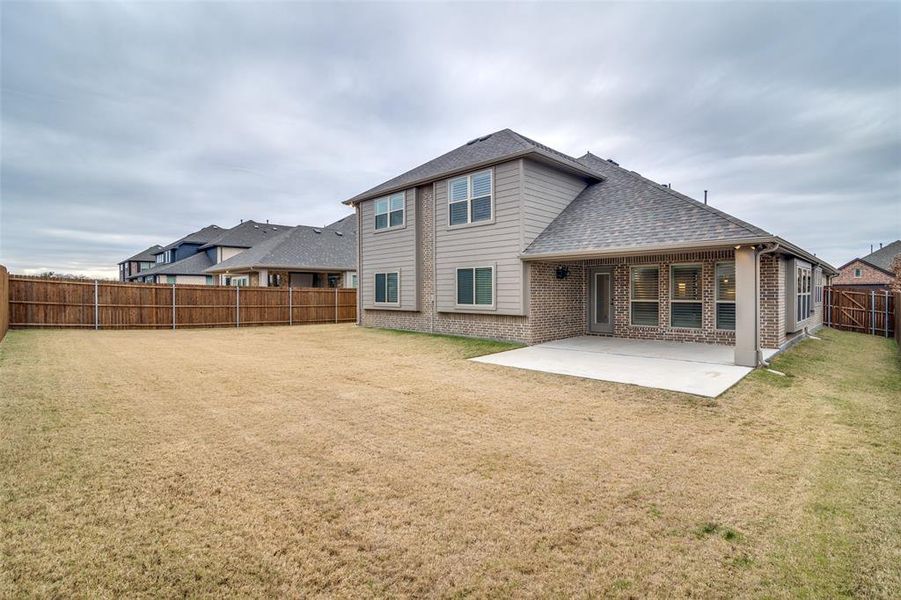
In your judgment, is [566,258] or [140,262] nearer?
[566,258]

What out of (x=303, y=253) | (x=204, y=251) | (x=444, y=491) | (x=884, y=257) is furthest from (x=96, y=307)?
(x=884, y=257)

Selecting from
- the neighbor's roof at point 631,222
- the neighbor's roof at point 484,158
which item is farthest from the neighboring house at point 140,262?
the neighbor's roof at point 631,222

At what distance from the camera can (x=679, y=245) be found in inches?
346

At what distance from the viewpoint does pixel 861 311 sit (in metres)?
17.0

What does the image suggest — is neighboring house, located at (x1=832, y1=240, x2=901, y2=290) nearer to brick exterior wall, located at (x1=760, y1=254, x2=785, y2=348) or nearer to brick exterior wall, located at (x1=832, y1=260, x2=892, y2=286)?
brick exterior wall, located at (x1=832, y1=260, x2=892, y2=286)

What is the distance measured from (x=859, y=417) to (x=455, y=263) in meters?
9.59

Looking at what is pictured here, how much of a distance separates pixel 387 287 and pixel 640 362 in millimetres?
9553

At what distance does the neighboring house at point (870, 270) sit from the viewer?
124ft

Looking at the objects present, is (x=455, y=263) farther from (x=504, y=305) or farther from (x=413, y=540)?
(x=413, y=540)

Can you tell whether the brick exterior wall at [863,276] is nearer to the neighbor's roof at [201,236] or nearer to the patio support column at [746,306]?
the patio support column at [746,306]

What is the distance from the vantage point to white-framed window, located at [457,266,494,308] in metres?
12.1

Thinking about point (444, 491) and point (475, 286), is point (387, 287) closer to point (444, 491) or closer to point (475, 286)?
point (475, 286)

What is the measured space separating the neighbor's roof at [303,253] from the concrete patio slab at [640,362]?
641 inches

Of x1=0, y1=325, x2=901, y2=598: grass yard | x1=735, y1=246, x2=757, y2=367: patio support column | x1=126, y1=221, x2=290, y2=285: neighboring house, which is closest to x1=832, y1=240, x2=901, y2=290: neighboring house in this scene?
x1=735, y1=246, x2=757, y2=367: patio support column
